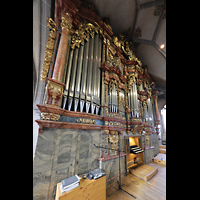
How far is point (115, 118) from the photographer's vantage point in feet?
10.3

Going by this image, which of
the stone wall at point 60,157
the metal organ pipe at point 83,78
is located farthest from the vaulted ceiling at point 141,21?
the stone wall at point 60,157

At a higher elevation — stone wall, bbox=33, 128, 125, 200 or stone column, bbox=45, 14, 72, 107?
stone column, bbox=45, 14, 72, 107

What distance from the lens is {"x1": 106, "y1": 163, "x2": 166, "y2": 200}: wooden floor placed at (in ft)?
7.62

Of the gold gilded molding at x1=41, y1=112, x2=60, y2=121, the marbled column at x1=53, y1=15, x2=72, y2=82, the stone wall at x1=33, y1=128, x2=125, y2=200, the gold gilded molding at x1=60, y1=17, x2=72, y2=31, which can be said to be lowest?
the stone wall at x1=33, y1=128, x2=125, y2=200

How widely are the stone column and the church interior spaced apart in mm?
17

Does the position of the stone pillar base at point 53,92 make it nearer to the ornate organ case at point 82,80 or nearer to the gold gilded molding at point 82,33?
the ornate organ case at point 82,80

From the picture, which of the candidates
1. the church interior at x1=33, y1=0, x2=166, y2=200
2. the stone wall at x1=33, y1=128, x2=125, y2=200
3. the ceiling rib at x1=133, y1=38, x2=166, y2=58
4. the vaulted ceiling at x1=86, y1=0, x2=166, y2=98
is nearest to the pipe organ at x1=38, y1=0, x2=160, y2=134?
the church interior at x1=33, y1=0, x2=166, y2=200

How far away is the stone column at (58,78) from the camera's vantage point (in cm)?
188

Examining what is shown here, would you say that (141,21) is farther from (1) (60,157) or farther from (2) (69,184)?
(2) (69,184)

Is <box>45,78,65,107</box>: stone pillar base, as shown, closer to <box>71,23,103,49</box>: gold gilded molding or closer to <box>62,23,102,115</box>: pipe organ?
<box>62,23,102,115</box>: pipe organ
